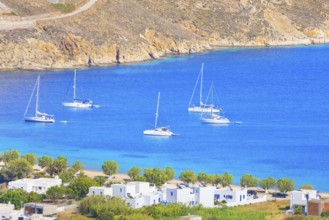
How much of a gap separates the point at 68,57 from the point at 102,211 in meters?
65.9

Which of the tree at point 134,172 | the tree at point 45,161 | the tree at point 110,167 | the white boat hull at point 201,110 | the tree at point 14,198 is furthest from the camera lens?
the white boat hull at point 201,110

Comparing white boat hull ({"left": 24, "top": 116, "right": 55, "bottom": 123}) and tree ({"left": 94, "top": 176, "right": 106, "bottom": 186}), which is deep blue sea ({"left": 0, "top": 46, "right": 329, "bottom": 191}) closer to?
white boat hull ({"left": 24, "top": 116, "right": 55, "bottom": 123})

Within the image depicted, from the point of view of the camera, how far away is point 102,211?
79.6 metres

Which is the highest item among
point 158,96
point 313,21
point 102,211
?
point 313,21

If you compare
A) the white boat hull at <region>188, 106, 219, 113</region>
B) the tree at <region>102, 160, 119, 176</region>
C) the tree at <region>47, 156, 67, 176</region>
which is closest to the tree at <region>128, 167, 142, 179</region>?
the tree at <region>102, 160, 119, 176</region>

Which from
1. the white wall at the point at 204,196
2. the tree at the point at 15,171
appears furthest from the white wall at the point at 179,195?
the tree at the point at 15,171

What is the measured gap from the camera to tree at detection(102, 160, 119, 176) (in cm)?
9325

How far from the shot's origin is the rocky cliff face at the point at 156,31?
14488 cm

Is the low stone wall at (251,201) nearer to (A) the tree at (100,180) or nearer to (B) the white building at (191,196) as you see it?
(B) the white building at (191,196)

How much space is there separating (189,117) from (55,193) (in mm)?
35172

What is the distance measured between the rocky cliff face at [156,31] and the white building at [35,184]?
2144 inches

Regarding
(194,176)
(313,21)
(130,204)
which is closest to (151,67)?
(313,21)

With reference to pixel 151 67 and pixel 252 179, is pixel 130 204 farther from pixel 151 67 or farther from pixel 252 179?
pixel 151 67

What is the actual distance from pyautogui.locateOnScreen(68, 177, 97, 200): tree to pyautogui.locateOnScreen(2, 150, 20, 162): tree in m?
9.20
